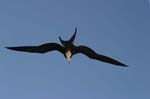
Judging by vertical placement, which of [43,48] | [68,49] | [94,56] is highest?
[94,56]

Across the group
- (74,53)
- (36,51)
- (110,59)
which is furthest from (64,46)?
(110,59)

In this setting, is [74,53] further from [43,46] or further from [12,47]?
[12,47]

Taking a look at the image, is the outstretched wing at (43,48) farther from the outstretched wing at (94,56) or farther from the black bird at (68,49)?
the outstretched wing at (94,56)

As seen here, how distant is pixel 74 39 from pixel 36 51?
5323 mm

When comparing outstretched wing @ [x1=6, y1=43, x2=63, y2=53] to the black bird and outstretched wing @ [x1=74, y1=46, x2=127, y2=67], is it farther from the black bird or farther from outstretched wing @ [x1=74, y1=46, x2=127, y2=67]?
outstretched wing @ [x1=74, y1=46, x2=127, y2=67]

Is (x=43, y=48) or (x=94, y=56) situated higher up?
(x=94, y=56)

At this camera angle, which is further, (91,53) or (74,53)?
(91,53)

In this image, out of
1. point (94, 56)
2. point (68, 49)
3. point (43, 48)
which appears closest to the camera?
point (68, 49)

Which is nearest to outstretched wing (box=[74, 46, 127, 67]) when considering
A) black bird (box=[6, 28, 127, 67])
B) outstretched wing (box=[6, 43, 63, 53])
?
black bird (box=[6, 28, 127, 67])

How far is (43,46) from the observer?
26.8 metres

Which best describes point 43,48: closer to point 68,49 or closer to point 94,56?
point 68,49

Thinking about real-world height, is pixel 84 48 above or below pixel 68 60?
above

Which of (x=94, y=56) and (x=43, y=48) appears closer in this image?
(x=43, y=48)

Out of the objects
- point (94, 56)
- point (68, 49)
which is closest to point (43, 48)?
point (68, 49)
